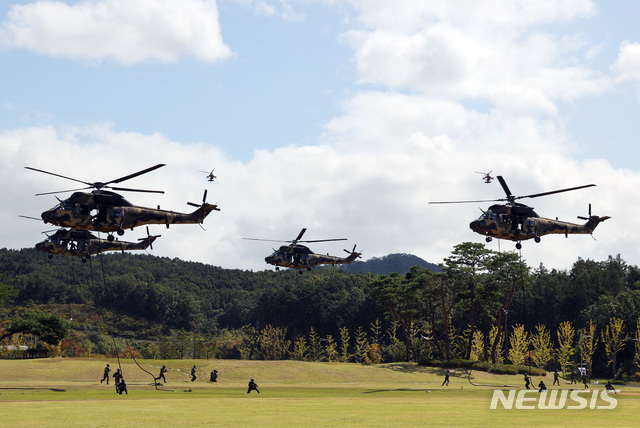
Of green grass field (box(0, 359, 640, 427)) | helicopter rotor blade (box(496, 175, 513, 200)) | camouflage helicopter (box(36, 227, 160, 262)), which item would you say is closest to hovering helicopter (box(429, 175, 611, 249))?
helicopter rotor blade (box(496, 175, 513, 200))

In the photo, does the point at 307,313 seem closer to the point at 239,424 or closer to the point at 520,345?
the point at 520,345

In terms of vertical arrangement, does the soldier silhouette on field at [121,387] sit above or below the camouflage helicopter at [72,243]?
below

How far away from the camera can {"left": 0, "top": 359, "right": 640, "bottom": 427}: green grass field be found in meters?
32.2

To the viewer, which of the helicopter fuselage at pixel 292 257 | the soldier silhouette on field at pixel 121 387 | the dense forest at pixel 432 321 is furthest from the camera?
the dense forest at pixel 432 321

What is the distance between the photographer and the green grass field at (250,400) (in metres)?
32.2

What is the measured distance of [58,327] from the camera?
83.8m

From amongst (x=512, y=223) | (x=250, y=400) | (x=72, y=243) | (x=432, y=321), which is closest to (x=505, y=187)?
(x=512, y=223)

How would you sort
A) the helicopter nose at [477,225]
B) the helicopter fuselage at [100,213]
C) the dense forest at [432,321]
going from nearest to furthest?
1. the helicopter fuselage at [100,213]
2. the helicopter nose at [477,225]
3. the dense forest at [432,321]

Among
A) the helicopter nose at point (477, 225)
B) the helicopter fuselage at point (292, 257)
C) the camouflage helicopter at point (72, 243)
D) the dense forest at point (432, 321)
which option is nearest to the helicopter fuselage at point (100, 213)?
the camouflage helicopter at point (72, 243)

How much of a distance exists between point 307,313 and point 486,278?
76.0m

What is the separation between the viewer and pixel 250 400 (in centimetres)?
4603

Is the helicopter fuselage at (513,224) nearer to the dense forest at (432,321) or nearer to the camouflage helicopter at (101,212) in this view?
the camouflage helicopter at (101,212)

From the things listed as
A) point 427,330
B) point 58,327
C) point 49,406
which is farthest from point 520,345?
point 49,406

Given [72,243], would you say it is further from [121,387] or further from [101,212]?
[121,387]
